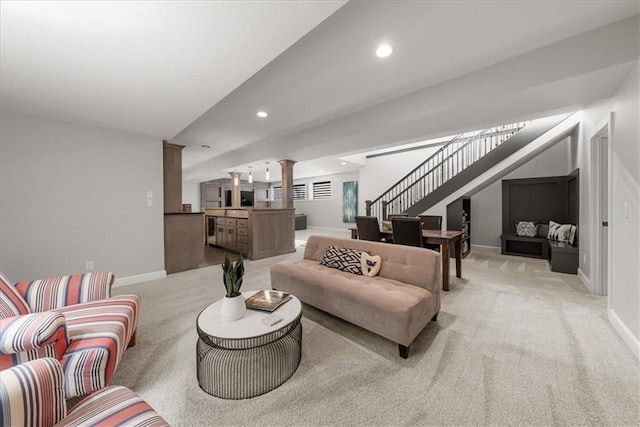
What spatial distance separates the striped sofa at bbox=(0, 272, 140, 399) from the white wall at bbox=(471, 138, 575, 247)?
6.95 metres

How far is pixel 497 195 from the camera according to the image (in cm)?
Result: 603

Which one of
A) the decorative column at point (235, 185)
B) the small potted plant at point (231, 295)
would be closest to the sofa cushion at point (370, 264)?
the small potted plant at point (231, 295)

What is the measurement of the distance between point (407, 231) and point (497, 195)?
4.01 meters

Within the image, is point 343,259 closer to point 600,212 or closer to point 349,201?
point 600,212

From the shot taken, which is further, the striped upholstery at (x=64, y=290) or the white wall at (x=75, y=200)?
the white wall at (x=75, y=200)

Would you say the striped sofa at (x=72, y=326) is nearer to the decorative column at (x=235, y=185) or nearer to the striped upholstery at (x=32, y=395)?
the striped upholstery at (x=32, y=395)

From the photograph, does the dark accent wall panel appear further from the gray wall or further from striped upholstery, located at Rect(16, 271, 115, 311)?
striped upholstery, located at Rect(16, 271, 115, 311)

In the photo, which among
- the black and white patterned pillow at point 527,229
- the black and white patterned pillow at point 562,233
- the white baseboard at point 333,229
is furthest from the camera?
the white baseboard at point 333,229

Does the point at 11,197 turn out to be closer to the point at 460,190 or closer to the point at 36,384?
the point at 36,384

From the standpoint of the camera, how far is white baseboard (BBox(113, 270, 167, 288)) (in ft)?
11.8

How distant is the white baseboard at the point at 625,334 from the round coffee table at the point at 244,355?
2.53 metres

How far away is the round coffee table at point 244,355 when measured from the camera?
147 cm

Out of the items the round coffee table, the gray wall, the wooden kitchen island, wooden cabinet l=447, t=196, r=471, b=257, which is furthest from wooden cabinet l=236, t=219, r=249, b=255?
the gray wall

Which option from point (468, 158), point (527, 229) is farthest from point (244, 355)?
point (468, 158)
